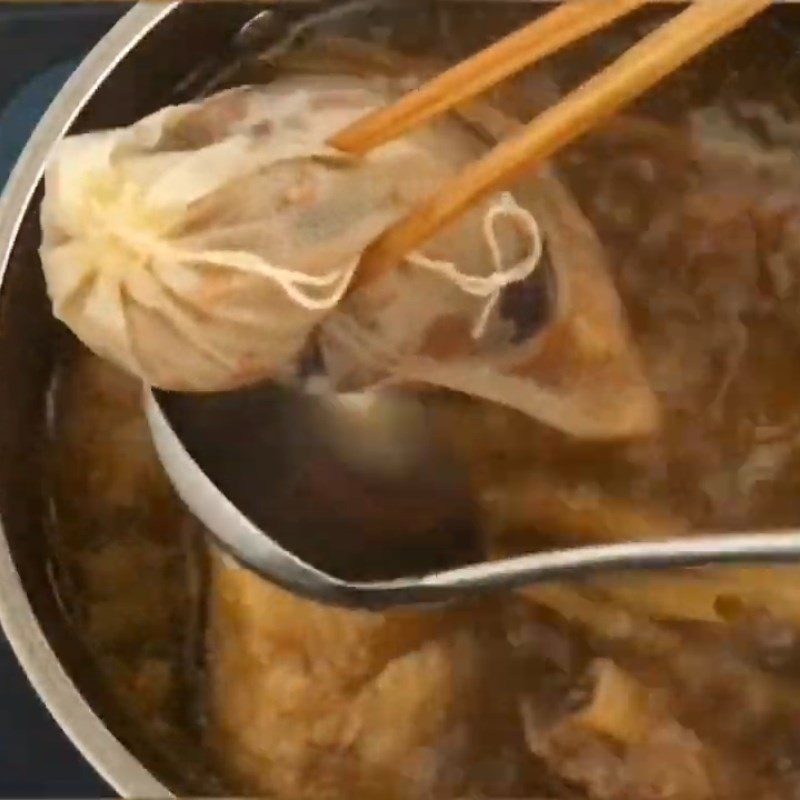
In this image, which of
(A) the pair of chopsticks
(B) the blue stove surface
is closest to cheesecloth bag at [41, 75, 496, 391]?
(A) the pair of chopsticks

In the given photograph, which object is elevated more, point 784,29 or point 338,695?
point 784,29

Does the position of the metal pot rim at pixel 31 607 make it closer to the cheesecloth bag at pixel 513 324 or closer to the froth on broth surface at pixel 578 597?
the froth on broth surface at pixel 578 597

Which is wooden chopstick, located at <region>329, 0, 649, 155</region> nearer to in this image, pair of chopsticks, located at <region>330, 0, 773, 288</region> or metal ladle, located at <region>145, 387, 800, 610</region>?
pair of chopsticks, located at <region>330, 0, 773, 288</region>

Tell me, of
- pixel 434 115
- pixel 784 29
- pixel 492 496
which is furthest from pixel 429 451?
pixel 784 29

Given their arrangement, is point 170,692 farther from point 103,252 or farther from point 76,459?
point 103,252

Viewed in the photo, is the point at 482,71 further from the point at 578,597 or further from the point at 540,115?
the point at 578,597

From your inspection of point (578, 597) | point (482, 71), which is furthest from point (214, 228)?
point (578, 597)
